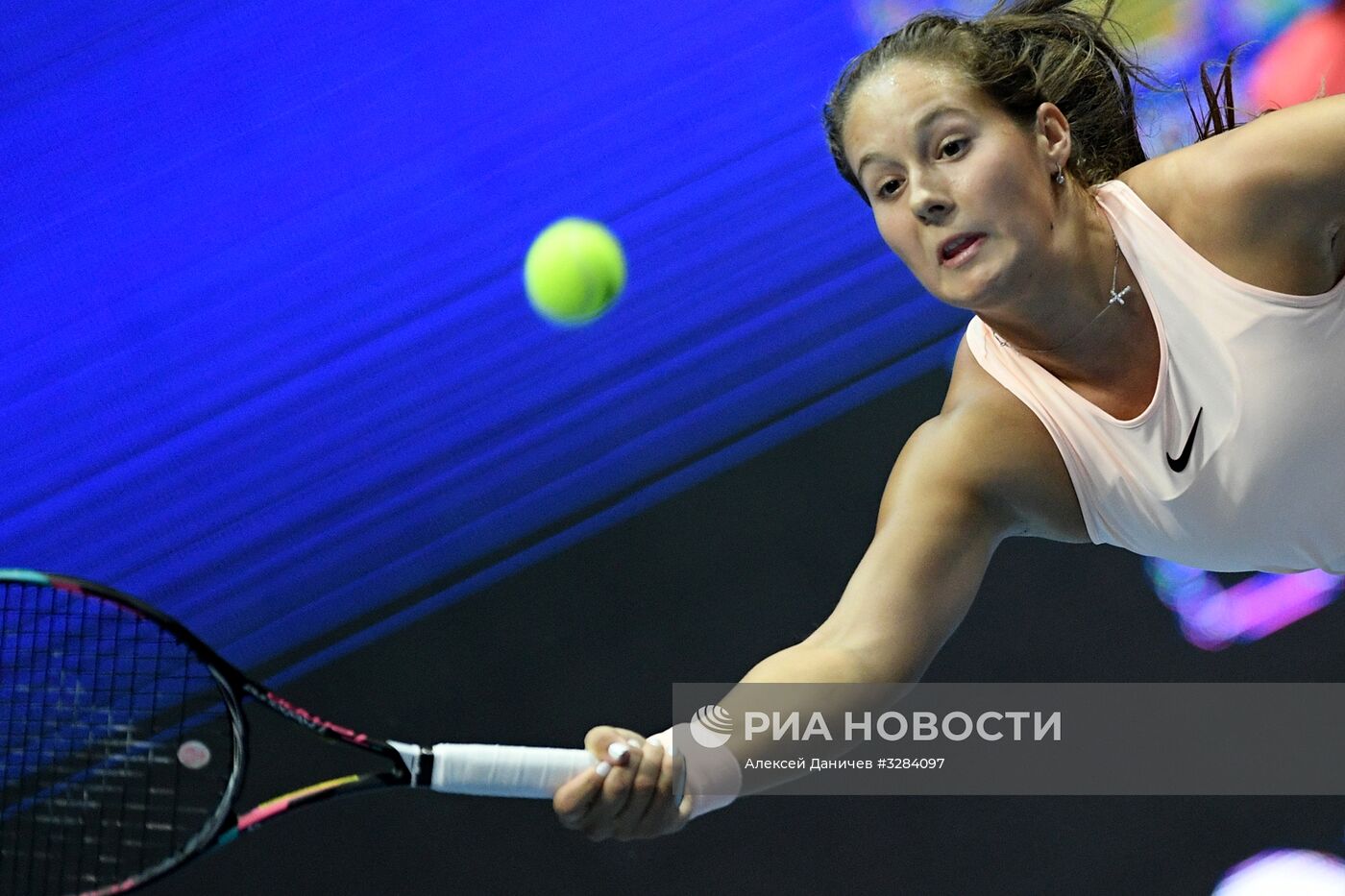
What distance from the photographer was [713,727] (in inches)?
46.3

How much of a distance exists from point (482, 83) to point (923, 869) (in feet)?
4.46

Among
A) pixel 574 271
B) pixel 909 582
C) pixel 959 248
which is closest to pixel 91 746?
pixel 574 271

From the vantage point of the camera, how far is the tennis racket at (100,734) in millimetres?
1365

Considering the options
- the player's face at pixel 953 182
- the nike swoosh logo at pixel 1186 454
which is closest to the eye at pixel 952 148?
the player's face at pixel 953 182

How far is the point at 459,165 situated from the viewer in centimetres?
203

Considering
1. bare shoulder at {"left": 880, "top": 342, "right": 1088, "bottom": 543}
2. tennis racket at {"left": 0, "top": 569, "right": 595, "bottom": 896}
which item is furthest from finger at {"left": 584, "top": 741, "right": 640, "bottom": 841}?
bare shoulder at {"left": 880, "top": 342, "right": 1088, "bottom": 543}

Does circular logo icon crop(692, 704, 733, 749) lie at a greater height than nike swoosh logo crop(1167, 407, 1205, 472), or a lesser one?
lesser

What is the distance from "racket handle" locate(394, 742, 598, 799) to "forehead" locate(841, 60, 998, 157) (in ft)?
1.84

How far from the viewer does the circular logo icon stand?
117 cm

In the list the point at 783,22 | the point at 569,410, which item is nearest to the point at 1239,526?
the point at 783,22

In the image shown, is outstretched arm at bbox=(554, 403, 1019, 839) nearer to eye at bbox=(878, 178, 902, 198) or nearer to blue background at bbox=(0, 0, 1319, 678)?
eye at bbox=(878, 178, 902, 198)

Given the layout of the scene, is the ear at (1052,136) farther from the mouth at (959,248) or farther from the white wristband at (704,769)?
the white wristband at (704,769)

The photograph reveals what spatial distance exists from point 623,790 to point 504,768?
0.29 ft

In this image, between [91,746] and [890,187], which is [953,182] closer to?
[890,187]
